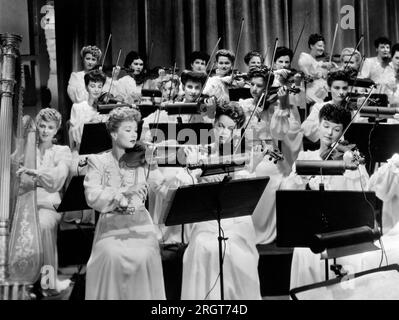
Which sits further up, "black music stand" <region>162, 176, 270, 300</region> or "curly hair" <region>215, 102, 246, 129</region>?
"curly hair" <region>215, 102, 246, 129</region>

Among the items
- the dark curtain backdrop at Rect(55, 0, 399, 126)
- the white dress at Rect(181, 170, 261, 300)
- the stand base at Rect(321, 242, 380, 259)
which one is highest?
the dark curtain backdrop at Rect(55, 0, 399, 126)

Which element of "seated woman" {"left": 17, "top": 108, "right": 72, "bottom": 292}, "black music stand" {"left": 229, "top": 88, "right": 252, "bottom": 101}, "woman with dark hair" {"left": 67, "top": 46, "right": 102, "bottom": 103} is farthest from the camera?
"woman with dark hair" {"left": 67, "top": 46, "right": 102, "bottom": 103}

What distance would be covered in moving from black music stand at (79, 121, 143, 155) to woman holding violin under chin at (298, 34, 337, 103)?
272cm

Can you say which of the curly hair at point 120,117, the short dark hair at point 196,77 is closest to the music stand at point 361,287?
the curly hair at point 120,117

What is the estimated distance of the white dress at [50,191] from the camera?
12.3 feet

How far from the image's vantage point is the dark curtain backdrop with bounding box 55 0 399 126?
702cm

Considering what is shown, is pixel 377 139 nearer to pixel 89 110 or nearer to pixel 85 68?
pixel 89 110

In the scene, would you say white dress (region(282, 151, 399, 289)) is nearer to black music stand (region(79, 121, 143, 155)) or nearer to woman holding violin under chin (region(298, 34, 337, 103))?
black music stand (region(79, 121, 143, 155))

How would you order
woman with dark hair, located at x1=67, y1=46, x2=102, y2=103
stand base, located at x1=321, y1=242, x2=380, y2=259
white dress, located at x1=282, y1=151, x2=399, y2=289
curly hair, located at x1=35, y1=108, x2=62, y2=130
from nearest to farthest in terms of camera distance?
1. stand base, located at x1=321, y1=242, x2=380, y2=259
2. white dress, located at x1=282, y1=151, x2=399, y2=289
3. curly hair, located at x1=35, y1=108, x2=62, y2=130
4. woman with dark hair, located at x1=67, y1=46, x2=102, y2=103

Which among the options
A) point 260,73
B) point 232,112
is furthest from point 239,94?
point 232,112

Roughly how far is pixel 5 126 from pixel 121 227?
34.2 inches

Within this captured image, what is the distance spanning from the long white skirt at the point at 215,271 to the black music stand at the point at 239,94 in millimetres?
1815

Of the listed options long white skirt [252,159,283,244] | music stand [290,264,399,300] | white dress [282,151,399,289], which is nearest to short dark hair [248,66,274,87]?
long white skirt [252,159,283,244]

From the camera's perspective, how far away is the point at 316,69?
255 inches
